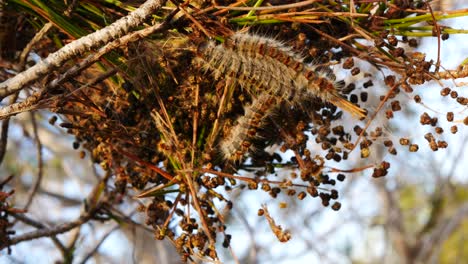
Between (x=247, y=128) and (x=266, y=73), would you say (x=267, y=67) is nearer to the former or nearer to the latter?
(x=266, y=73)

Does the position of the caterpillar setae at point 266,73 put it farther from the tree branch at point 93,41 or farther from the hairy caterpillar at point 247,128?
the tree branch at point 93,41

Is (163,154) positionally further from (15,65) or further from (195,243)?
(15,65)

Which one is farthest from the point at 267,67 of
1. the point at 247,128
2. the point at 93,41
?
the point at 93,41

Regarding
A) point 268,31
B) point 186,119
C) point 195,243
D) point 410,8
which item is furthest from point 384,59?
point 195,243

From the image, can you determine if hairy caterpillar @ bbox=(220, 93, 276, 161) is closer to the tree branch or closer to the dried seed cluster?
the dried seed cluster

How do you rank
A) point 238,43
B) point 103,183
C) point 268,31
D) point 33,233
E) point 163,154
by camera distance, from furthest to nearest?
point 103,183 → point 33,233 → point 163,154 → point 268,31 → point 238,43
